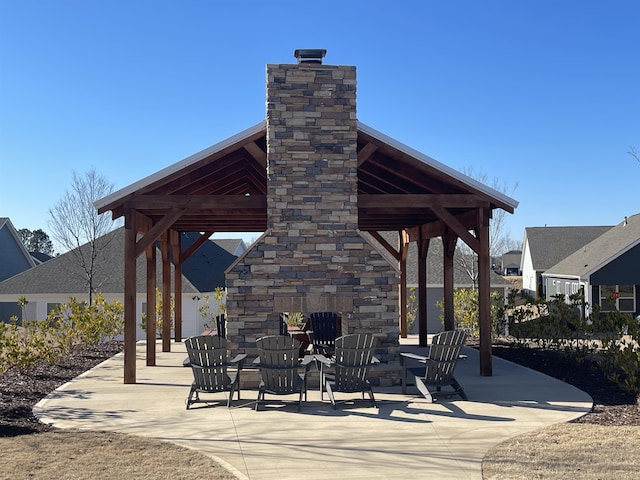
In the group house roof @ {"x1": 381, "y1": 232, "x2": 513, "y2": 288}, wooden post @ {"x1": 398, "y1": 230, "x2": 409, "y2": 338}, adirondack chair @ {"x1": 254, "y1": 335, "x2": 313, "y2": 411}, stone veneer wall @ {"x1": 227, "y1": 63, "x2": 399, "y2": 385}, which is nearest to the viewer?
adirondack chair @ {"x1": 254, "y1": 335, "x2": 313, "y2": 411}

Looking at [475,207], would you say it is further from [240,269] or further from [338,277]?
[240,269]

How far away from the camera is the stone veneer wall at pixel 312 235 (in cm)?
978

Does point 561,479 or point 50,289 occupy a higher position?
point 50,289

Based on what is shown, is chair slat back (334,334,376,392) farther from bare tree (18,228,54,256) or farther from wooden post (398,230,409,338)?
bare tree (18,228,54,256)

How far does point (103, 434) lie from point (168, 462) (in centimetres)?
149

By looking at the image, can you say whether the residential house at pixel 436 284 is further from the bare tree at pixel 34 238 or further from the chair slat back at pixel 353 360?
the bare tree at pixel 34 238

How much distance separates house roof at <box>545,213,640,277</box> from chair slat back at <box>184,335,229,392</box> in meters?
19.5

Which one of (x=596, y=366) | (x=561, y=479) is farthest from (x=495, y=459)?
(x=596, y=366)

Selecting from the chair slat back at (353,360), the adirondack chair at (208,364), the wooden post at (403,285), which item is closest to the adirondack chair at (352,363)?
the chair slat back at (353,360)

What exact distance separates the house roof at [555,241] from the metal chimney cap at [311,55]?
2987cm

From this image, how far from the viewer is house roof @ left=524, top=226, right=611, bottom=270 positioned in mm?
36844

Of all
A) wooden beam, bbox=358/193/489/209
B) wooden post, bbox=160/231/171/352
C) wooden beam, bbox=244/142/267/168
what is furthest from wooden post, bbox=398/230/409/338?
wooden beam, bbox=244/142/267/168

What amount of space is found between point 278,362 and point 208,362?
0.97 m

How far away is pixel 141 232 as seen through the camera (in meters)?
11.5
